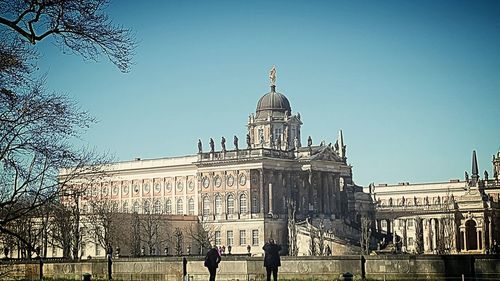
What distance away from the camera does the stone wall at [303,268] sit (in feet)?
112

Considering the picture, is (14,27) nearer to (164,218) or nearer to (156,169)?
(164,218)

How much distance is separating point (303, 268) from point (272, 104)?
295ft

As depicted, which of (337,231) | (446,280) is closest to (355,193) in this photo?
(337,231)

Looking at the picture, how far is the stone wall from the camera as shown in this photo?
3409cm

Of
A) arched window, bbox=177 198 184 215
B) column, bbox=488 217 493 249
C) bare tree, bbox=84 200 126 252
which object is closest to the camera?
bare tree, bbox=84 200 126 252

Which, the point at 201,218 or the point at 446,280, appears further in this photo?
the point at 201,218

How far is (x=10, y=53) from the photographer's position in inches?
793

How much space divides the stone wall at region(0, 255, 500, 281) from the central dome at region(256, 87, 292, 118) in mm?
83861

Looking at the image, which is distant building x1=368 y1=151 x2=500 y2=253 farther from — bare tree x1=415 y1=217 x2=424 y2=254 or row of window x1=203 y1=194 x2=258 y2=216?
row of window x1=203 y1=194 x2=258 y2=216

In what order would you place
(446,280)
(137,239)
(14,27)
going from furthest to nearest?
(137,239) → (446,280) → (14,27)

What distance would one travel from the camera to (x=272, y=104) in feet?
420

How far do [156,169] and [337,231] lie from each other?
25.4 metres

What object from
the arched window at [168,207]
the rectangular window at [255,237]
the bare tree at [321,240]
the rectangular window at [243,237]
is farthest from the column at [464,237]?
the arched window at [168,207]

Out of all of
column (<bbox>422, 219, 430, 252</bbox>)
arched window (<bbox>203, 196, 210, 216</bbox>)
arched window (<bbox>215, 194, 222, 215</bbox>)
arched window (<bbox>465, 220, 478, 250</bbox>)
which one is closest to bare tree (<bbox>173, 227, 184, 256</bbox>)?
arched window (<bbox>203, 196, 210, 216</bbox>)
